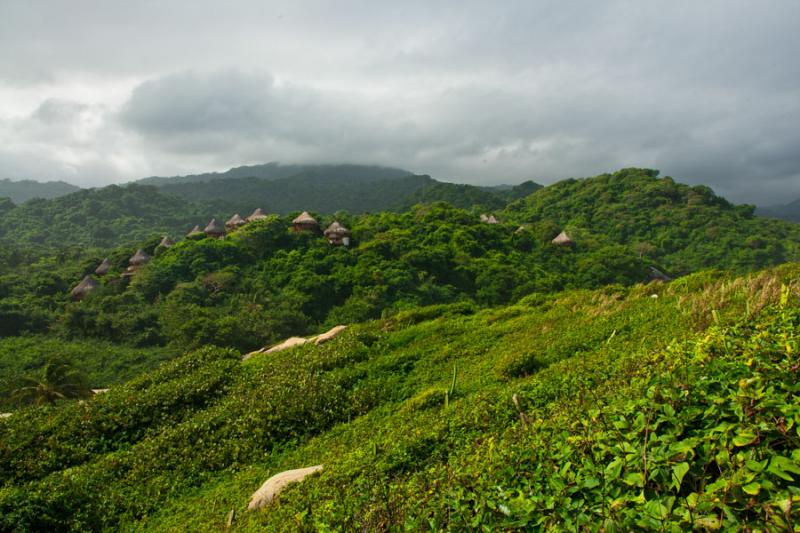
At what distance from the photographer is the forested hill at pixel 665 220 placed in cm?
5147

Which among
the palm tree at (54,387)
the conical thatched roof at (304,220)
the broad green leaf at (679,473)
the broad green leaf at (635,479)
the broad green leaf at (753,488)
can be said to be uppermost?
the conical thatched roof at (304,220)

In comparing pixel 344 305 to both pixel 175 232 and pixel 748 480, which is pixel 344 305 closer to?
pixel 748 480

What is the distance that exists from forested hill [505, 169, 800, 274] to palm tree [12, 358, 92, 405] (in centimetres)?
4481

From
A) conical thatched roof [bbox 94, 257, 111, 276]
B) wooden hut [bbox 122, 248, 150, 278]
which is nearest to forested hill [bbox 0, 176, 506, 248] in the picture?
conical thatched roof [bbox 94, 257, 111, 276]

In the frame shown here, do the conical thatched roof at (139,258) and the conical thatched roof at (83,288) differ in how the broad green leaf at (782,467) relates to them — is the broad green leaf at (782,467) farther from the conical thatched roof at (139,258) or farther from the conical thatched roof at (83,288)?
the conical thatched roof at (139,258)

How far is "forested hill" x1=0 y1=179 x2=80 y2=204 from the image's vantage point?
175m

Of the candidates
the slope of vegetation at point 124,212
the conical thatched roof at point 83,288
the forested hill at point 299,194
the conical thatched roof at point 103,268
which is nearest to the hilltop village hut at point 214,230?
the conical thatched roof at point 103,268

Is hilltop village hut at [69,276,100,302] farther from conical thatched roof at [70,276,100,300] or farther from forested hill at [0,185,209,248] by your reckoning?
forested hill at [0,185,209,248]

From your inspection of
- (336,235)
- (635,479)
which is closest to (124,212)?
(336,235)

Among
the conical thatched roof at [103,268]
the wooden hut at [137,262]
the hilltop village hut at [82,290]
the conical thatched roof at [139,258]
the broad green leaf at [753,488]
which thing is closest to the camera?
the broad green leaf at [753,488]

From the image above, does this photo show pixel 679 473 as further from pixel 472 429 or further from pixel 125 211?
pixel 125 211

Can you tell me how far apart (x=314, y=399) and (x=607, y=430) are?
6849 mm

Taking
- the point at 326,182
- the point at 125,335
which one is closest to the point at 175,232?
the point at 125,335

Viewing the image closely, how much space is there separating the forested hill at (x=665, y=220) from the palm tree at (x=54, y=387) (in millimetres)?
44812
